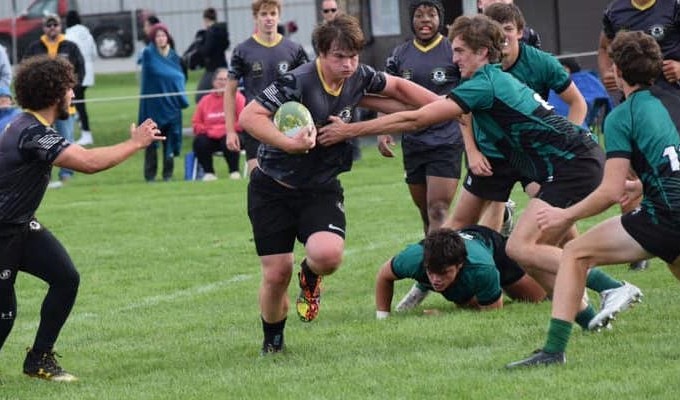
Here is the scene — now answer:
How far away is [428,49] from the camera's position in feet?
36.4

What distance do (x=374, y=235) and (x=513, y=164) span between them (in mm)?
5489

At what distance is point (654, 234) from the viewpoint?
680 cm

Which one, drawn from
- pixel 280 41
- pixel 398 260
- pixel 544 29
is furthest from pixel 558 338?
pixel 544 29

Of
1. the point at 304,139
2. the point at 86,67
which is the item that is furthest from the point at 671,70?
the point at 86,67

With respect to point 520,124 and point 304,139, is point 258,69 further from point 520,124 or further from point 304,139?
point 304,139

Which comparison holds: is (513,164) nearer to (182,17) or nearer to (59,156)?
(59,156)

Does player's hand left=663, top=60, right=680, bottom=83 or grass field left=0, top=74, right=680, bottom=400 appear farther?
player's hand left=663, top=60, right=680, bottom=83

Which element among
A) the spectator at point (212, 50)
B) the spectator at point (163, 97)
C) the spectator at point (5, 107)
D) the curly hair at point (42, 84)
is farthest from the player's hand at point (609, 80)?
the spectator at point (212, 50)

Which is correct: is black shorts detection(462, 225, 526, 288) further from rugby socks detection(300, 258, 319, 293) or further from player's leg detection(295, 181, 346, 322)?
player's leg detection(295, 181, 346, 322)

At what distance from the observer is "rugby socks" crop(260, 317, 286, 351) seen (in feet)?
26.8

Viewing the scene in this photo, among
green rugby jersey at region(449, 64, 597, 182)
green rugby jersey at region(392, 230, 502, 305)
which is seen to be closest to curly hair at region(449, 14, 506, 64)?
green rugby jersey at region(449, 64, 597, 182)

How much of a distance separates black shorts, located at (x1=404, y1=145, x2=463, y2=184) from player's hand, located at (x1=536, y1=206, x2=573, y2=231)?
3925 mm

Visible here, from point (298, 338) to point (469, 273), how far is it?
3.85 feet

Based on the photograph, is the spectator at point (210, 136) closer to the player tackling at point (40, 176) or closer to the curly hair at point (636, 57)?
the player tackling at point (40, 176)
